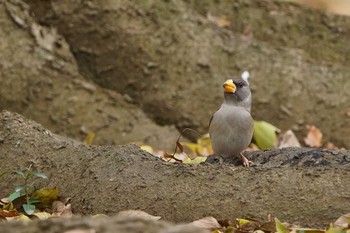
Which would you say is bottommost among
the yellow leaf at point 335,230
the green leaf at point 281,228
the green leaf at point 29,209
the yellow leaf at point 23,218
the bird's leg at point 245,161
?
the green leaf at point 29,209

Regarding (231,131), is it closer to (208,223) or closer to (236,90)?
(236,90)

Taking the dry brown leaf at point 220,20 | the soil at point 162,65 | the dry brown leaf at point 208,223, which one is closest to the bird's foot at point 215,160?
the dry brown leaf at point 208,223

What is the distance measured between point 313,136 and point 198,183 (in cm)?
369

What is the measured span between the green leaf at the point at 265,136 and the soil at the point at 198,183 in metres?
2.19

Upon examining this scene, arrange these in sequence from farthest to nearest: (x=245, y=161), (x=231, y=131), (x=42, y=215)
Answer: (x=231, y=131) → (x=245, y=161) → (x=42, y=215)

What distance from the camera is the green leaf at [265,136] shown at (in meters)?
7.50

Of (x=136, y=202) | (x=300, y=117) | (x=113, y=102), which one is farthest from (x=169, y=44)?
(x=136, y=202)

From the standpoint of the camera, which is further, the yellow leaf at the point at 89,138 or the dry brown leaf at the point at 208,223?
the yellow leaf at the point at 89,138

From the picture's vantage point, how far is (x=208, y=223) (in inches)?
178

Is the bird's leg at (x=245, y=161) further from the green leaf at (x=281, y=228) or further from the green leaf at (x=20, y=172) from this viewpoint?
the green leaf at (x=20, y=172)

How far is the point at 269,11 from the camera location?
8891 mm

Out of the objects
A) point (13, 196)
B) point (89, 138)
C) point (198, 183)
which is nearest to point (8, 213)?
point (13, 196)

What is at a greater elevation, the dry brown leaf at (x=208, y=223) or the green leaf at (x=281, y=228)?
the green leaf at (x=281, y=228)

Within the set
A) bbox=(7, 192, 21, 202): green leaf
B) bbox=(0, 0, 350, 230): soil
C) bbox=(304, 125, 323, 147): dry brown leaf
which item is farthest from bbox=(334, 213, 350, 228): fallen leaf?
bbox=(304, 125, 323, 147): dry brown leaf
